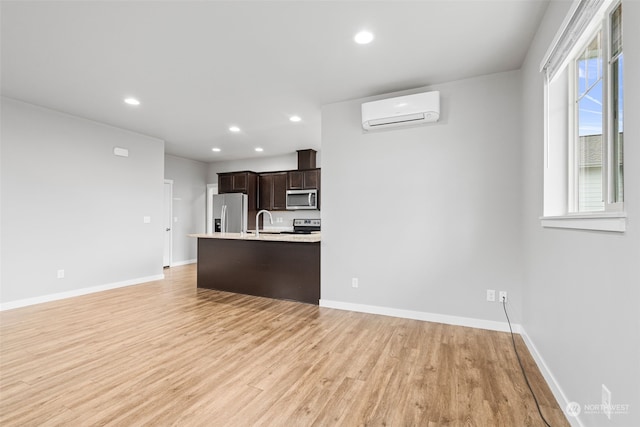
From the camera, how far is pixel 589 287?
141cm

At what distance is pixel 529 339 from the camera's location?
2.47 meters

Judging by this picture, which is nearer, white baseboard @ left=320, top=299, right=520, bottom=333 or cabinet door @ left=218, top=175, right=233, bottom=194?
white baseboard @ left=320, top=299, right=520, bottom=333

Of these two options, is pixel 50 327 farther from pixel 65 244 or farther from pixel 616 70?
pixel 616 70

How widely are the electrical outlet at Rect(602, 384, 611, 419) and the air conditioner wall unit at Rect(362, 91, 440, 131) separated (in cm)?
252

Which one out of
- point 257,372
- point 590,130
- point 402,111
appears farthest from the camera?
point 402,111

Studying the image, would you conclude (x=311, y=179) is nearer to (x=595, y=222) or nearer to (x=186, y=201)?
(x=186, y=201)

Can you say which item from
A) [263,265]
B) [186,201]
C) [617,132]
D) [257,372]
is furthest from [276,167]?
[617,132]

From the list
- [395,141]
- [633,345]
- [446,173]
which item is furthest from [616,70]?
[395,141]

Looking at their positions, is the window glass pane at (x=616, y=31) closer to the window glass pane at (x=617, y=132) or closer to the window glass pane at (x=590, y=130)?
the window glass pane at (x=617, y=132)

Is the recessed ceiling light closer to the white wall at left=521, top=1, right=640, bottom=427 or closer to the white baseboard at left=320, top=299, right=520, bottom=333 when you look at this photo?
the white wall at left=521, top=1, right=640, bottom=427

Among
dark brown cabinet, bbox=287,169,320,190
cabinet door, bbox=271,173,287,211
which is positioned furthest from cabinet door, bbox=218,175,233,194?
dark brown cabinet, bbox=287,169,320,190

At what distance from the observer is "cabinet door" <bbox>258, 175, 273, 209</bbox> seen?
689cm

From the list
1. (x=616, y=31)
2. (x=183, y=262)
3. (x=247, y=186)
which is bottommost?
(x=183, y=262)

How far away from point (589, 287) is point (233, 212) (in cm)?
627
